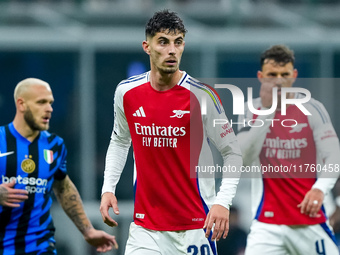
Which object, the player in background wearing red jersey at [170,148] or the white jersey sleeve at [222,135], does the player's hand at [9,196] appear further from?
the white jersey sleeve at [222,135]

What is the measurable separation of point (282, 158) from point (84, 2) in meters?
6.02

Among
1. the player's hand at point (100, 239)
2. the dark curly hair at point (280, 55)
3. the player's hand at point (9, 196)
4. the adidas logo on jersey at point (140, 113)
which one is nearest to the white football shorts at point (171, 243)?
the adidas logo on jersey at point (140, 113)

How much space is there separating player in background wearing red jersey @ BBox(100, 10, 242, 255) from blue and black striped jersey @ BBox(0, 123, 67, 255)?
3.09 ft

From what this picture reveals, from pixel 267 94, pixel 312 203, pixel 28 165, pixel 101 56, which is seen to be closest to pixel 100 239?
pixel 28 165

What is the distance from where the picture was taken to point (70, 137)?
1060cm

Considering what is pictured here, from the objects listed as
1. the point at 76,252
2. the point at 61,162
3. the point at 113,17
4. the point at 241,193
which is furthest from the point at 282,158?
the point at 113,17

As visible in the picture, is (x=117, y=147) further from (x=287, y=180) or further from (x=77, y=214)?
(x=287, y=180)

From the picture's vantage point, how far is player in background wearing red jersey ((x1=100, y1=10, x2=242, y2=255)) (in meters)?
5.21

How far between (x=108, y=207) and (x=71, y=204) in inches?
48.3

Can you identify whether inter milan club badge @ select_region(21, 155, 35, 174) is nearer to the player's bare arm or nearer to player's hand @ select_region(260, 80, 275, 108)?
the player's bare arm

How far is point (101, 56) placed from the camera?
10898mm

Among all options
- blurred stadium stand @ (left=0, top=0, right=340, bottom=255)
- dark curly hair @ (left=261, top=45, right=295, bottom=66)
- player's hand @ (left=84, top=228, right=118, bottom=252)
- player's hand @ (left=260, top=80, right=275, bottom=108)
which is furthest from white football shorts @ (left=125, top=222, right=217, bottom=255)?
blurred stadium stand @ (left=0, top=0, right=340, bottom=255)

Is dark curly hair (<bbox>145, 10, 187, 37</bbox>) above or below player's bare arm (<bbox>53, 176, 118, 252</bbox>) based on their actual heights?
above

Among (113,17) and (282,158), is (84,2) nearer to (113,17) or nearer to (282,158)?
(113,17)
